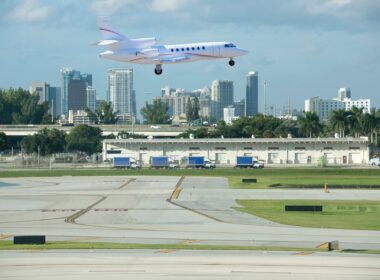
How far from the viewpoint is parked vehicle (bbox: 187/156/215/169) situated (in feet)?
598

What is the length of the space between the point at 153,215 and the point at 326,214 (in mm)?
13670

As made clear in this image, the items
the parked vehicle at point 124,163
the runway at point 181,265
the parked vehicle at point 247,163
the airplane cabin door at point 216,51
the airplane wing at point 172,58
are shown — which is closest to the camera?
the runway at point 181,265

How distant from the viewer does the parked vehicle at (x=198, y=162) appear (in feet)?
598

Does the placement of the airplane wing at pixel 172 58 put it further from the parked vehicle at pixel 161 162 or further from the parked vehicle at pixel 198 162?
the parked vehicle at pixel 198 162

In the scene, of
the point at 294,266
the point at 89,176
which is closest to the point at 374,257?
the point at 294,266

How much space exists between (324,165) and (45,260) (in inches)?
5829

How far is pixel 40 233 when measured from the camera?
5753 cm

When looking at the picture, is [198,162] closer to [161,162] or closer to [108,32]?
[161,162]

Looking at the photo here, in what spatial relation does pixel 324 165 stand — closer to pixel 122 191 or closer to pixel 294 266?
pixel 122 191

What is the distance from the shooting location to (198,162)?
184 meters

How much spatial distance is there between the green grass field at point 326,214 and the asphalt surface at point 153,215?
6.48 feet

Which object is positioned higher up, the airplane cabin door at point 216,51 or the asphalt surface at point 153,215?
the airplane cabin door at point 216,51

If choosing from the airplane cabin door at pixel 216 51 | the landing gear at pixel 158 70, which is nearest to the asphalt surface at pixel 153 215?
the landing gear at pixel 158 70

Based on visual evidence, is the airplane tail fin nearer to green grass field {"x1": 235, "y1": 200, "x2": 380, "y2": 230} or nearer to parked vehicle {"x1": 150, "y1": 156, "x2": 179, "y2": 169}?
green grass field {"x1": 235, "y1": 200, "x2": 380, "y2": 230}
